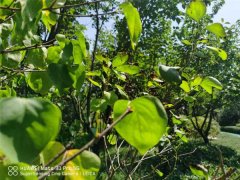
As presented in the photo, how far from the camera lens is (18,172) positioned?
1.67ft

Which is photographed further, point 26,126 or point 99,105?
point 99,105

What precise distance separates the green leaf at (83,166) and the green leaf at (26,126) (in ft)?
0.53

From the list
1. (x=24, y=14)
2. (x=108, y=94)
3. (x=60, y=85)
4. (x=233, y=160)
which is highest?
(x=24, y=14)

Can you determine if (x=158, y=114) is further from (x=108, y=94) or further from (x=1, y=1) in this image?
(x=108, y=94)

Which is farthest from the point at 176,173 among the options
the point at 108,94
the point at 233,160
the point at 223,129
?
the point at 223,129

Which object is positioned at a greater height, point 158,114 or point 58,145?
point 158,114

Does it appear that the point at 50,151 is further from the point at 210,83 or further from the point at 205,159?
the point at 205,159

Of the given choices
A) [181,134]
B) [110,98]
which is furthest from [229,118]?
A: [110,98]

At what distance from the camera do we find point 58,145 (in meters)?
0.67

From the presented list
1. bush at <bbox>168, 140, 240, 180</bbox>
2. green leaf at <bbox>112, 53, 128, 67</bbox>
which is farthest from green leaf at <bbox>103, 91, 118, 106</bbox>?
bush at <bbox>168, 140, 240, 180</bbox>

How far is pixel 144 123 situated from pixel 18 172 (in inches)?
7.5

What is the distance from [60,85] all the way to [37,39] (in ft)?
1.31

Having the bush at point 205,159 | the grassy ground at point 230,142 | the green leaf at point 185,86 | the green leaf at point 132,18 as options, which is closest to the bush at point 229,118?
the grassy ground at point 230,142

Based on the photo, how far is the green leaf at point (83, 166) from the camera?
609 mm
